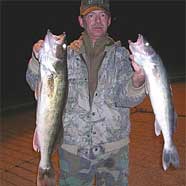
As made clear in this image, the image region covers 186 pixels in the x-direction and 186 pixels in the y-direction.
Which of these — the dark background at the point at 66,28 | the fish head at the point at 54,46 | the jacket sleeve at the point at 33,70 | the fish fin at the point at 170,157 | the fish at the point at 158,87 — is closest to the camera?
the fish head at the point at 54,46

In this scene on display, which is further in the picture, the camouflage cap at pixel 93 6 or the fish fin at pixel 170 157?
the camouflage cap at pixel 93 6

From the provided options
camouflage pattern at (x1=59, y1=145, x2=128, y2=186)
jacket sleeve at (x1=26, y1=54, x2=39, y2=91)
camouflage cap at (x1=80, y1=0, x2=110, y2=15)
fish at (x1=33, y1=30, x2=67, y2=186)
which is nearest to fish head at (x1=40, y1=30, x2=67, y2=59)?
fish at (x1=33, y1=30, x2=67, y2=186)

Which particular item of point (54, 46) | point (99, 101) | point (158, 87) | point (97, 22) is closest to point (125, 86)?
point (99, 101)

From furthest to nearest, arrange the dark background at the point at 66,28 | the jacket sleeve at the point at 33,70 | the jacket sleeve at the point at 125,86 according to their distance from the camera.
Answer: the dark background at the point at 66,28 < the jacket sleeve at the point at 125,86 < the jacket sleeve at the point at 33,70

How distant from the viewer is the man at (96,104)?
A: 12.3ft

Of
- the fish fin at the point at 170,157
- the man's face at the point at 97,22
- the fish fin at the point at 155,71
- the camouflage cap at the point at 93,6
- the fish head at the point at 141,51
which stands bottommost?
the fish fin at the point at 170,157

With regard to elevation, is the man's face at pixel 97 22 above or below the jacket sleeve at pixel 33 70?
above

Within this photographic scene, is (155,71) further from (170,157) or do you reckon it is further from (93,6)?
(93,6)

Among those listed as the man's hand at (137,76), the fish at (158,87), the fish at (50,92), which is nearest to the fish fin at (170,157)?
the fish at (158,87)

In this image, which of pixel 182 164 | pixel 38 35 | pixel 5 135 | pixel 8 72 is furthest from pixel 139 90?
pixel 38 35

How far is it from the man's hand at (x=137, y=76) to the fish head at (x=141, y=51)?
0.06m

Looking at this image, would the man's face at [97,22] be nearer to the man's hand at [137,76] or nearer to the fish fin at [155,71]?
the man's hand at [137,76]

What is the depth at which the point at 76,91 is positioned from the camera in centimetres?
377

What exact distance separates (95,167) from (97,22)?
1.41 m
